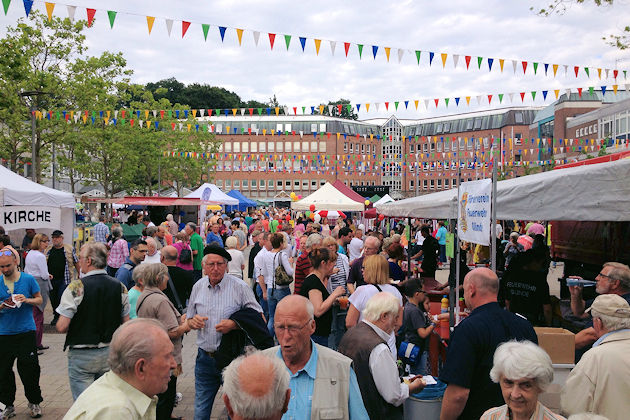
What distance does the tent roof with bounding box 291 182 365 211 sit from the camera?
2145 cm

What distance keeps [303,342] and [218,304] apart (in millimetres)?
1920

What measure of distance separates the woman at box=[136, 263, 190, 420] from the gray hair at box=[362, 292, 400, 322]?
186 cm

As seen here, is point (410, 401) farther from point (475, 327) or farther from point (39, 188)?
point (39, 188)

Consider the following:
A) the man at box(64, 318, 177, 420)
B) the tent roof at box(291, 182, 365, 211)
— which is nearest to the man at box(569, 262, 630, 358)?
the man at box(64, 318, 177, 420)

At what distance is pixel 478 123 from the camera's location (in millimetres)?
80875

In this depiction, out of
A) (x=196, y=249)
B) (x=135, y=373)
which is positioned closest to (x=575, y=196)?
(x=135, y=373)

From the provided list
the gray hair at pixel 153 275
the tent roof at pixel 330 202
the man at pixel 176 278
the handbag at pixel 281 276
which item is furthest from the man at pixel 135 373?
the tent roof at pixel 330 202

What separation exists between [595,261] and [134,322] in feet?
31.3

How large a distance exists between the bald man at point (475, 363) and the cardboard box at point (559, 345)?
1104 millimetres

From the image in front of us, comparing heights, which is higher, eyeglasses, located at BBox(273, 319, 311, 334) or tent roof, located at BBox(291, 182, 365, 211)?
tent roof, located at BBox(291, 182, 365, 211)

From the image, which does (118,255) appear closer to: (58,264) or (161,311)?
(58,264)

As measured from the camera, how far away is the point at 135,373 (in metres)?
2.42

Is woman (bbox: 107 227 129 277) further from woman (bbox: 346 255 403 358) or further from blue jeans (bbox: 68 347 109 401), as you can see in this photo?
woman (bbox: 346 255 403 358)

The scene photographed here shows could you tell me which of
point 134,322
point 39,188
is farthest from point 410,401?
point 39,188
